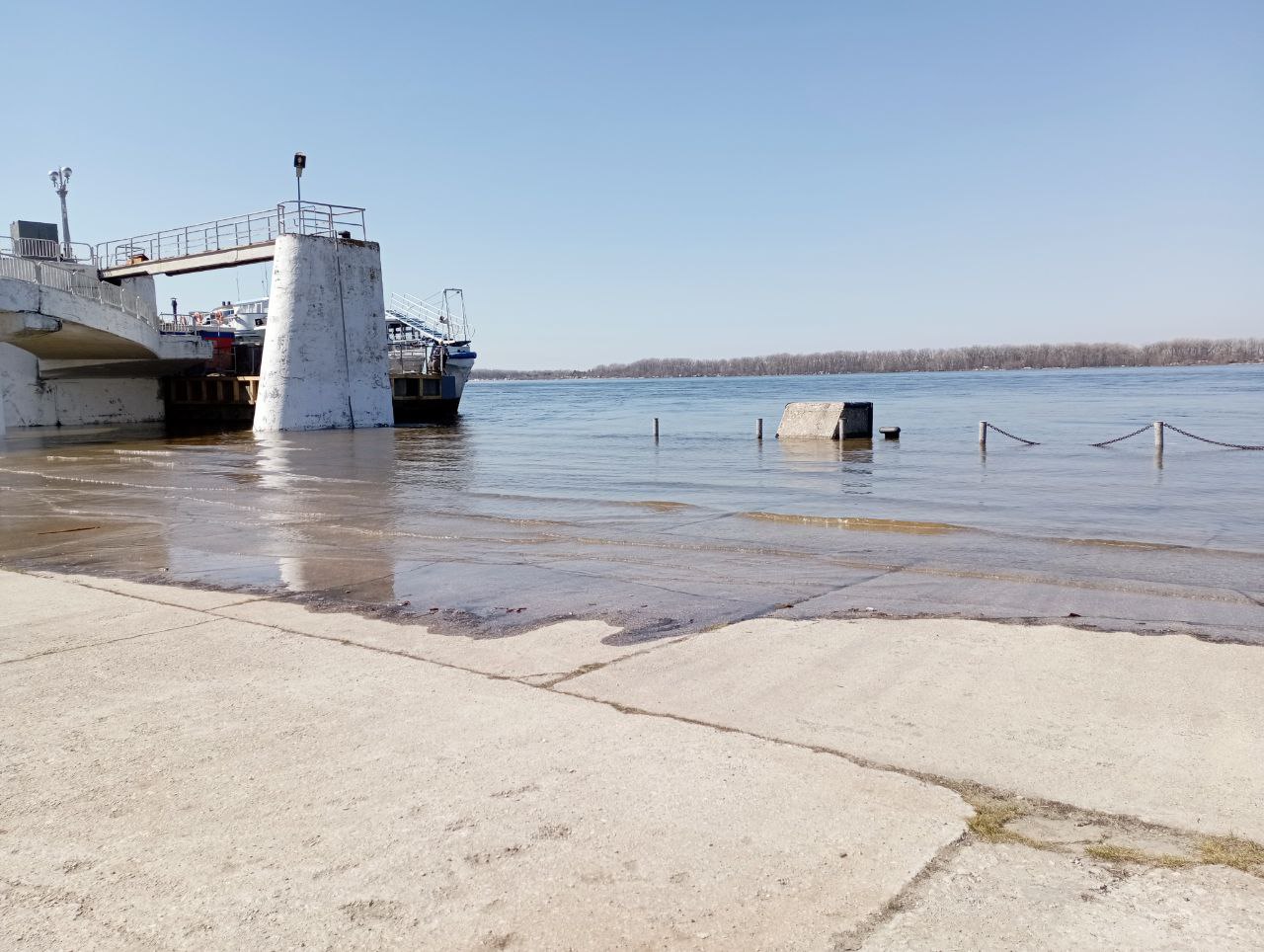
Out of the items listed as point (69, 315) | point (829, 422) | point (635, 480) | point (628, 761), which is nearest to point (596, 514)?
point (635, 480)

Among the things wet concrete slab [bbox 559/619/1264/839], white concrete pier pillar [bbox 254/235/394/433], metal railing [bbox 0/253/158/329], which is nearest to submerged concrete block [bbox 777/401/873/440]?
white concrete pier pillar [bbox 254/235/394/433]

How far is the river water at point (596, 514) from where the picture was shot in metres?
8.83

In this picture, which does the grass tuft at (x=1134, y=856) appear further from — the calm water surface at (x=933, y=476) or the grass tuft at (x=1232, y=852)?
the calm water surface at (x=933, y=476)

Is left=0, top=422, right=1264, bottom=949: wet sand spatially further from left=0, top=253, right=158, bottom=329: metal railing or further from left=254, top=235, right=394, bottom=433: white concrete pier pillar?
left=254, top=235, right=394, bottom=433: white concrete pier pillar

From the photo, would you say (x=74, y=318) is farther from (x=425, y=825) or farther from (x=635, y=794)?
(x=635, y=794)

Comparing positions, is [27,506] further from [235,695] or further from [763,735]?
[763,735]

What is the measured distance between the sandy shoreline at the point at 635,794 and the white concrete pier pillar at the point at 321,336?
106 feet

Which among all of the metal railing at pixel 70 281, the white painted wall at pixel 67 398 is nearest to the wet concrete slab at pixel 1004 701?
the metal railing at pixel 70 281

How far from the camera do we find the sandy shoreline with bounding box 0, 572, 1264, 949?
2883 mm

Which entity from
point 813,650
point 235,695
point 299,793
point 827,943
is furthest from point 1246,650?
point 235,695

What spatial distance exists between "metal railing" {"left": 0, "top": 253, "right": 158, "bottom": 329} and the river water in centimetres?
532

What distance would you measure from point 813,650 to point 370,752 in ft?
8.74

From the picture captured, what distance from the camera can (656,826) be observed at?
342 centimetres

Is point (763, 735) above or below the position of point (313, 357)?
below
